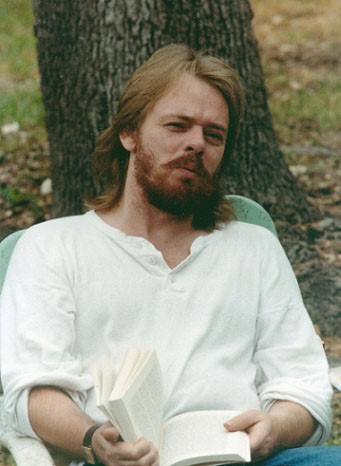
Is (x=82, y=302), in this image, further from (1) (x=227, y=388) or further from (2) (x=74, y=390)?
(1) (x=227, y=388)

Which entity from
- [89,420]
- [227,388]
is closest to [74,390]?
[89,420]

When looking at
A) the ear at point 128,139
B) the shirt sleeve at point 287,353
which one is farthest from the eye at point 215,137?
the shirt sleeve at point 287,353

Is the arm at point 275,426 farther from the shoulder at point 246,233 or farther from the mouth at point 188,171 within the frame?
the mouth at point 188,171

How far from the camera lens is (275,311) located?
2.87 m

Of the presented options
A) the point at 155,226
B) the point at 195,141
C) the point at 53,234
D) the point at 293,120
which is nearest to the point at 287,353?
the point at 155,226

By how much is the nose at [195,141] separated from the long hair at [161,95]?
16 centimetres

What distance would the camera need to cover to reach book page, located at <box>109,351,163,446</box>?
7.11 feet

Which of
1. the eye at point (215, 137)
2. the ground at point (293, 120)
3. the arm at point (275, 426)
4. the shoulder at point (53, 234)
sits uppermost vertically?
the eye at point (215, 137)

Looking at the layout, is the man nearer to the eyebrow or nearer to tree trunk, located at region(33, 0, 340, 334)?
the eyebrow

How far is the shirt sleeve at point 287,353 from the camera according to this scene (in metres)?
2.71

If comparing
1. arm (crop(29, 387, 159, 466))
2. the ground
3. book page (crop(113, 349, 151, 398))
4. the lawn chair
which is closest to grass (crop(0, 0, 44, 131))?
the ground

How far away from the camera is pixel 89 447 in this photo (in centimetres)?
240

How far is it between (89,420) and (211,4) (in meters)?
2.10

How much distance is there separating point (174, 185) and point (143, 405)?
834mm
